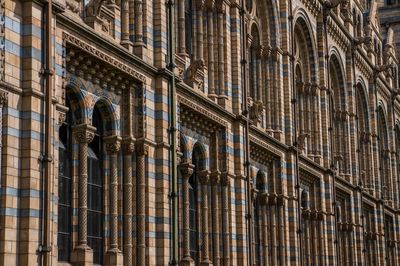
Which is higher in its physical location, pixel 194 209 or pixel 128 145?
pixel 128 145

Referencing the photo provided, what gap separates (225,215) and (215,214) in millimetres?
498

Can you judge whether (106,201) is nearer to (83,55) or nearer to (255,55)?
(83,55)

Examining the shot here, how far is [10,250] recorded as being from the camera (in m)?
19.4

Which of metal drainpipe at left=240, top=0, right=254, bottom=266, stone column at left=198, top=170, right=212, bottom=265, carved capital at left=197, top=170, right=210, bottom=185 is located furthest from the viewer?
metal drainpipe at left=240, top=0, right=254, bottom=266

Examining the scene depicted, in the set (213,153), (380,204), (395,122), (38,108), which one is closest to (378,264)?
(380,204)

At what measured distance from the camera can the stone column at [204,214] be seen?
31.0m

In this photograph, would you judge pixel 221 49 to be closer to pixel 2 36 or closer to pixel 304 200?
pixel 304 200

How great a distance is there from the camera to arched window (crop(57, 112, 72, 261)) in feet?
75.0

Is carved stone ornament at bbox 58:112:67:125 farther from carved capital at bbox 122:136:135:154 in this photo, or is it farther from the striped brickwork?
carved capital at bbox 122:136:135:154

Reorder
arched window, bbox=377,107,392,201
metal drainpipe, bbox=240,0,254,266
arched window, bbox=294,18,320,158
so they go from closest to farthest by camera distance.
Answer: metal drainpipe, bbox=240,0,254,266
arched window, bbox=294,18,320,158
arched window, bbox=377,107,392,201

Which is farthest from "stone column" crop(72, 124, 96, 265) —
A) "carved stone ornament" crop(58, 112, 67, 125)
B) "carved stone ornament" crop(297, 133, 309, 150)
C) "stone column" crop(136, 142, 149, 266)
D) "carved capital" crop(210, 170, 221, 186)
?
"carved stone ornament" crop(297, 133, 309, 150)

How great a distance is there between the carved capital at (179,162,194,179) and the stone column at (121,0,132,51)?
5145 mm

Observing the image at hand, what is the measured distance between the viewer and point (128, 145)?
25844mm

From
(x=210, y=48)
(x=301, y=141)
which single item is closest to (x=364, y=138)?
(x=301, y=141)
